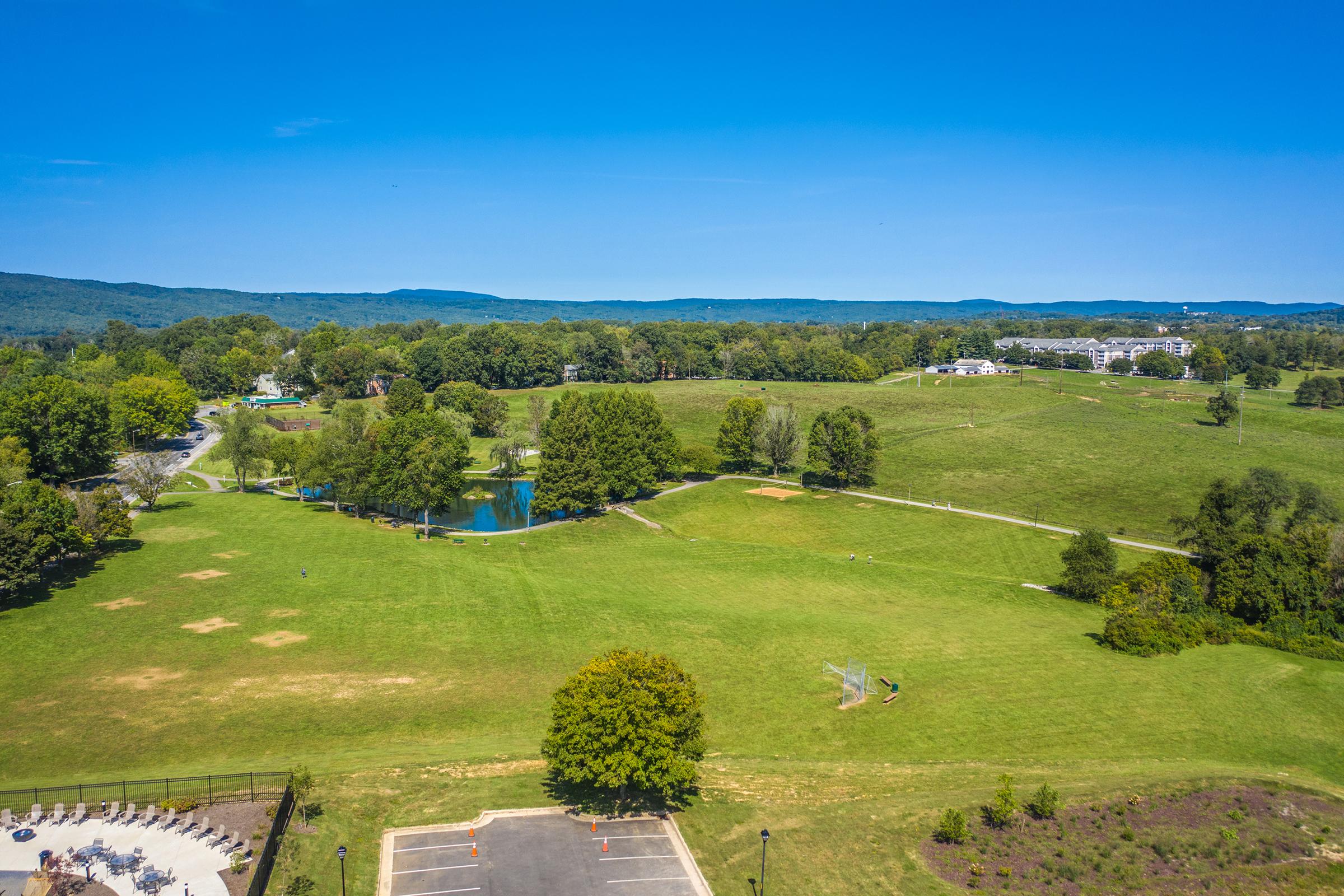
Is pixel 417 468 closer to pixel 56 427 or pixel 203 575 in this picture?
pixel 203 575

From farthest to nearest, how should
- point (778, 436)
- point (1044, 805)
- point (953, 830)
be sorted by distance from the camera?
1. point (778, 436)
2. point (1044, 805)
3. point (953, 830)

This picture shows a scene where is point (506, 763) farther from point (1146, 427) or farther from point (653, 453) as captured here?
point (1146, 427)

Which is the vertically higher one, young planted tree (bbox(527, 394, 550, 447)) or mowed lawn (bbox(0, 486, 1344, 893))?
young planted tree (bbox(527, 394, 550, 447))

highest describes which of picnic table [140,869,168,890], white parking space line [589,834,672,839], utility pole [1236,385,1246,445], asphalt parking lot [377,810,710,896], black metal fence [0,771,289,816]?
utility pole [1236,385,1246,445]

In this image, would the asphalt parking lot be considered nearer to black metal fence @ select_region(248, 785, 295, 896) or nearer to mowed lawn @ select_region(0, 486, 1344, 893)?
mowed lawn @ select_region(0, 486, 1344, 893)

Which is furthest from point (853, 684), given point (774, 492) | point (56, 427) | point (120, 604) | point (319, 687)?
point (56, 427)

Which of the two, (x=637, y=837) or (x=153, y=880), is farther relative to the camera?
(x=637, y=837)

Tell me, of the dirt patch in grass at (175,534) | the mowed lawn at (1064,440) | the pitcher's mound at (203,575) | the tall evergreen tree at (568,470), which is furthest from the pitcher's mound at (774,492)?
A: the dirt patch in grass at (175,534)

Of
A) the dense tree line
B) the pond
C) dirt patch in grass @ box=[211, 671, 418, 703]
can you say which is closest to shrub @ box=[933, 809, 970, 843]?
dirt patch in grass @ box=[211, 671, 418, 703]
